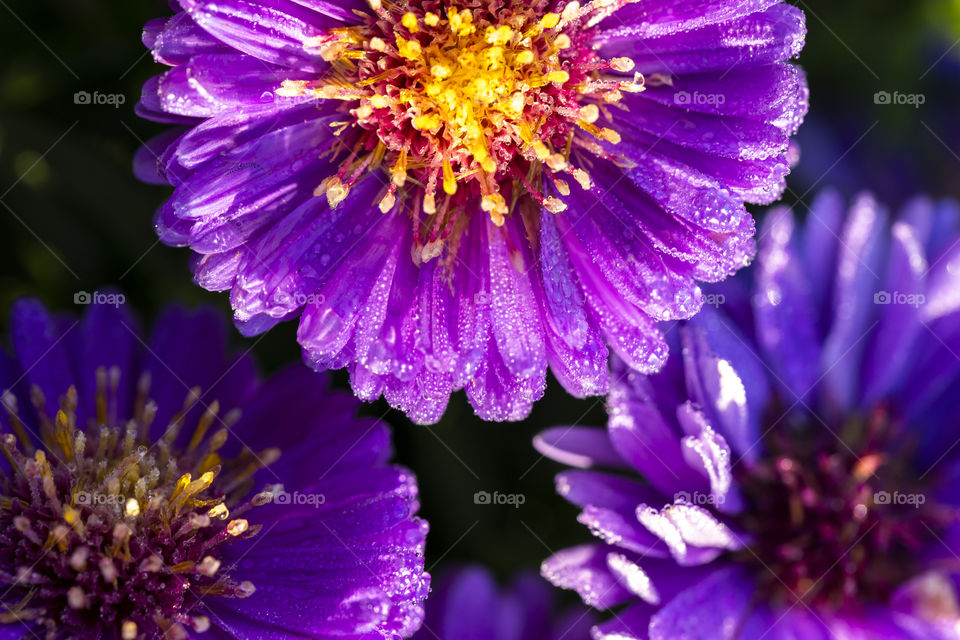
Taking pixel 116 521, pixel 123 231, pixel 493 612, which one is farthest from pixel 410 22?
pixel 493 612

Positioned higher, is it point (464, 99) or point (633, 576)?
point (464, 99)

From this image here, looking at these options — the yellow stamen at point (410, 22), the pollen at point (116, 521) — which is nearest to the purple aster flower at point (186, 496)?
the pollen at point (116, 521)

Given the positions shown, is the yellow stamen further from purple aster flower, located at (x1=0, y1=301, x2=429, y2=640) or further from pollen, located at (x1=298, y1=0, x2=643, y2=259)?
purple aster flower, located at (x1=0, y1=301, x2=429, y2=640)

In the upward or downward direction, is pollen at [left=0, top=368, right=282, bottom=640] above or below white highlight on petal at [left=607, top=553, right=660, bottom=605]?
above

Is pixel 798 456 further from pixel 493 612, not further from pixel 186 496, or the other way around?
pixel 186 496

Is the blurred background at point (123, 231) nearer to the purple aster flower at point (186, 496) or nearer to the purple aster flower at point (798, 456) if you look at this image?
the purple aster flower at point (186, 496)

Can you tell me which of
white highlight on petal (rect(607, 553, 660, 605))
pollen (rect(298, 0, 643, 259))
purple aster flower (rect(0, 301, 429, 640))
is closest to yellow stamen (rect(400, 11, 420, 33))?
pollen (rect(298, 0, 643, 259))
